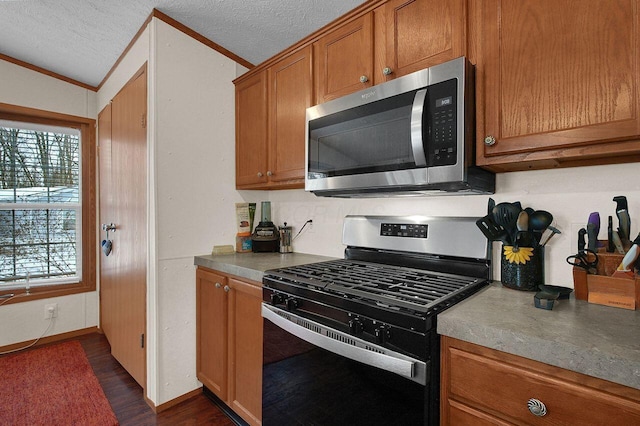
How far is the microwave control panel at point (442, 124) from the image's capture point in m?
1.15

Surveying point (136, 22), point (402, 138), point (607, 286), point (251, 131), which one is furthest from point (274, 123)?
point (607, 286)

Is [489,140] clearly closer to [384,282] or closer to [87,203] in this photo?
[384,282]

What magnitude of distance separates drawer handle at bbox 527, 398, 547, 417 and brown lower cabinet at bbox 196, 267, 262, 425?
3.73ft

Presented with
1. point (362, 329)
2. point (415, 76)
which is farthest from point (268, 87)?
point (362, 329)

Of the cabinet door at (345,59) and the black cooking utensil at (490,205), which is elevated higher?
the cabinet door at (345,59)

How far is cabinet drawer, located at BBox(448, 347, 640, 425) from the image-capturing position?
670mm

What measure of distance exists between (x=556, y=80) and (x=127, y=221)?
2.57 meters

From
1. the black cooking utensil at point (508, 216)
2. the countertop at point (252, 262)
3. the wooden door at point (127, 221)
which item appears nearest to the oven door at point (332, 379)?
the countertop at point (252, 262)

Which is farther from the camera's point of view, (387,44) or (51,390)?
(51,390)

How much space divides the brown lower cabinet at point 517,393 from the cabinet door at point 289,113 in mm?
1238

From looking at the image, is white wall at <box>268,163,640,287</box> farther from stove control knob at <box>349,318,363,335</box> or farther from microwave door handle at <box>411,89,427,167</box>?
stove control knob at <box>349,318,363,335</box>

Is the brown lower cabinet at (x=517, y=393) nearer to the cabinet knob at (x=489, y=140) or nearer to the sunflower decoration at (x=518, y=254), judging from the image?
the sunflower decoration at (x=518, y=254)

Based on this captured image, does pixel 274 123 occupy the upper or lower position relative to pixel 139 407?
upper

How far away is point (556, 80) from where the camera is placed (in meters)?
1.00
